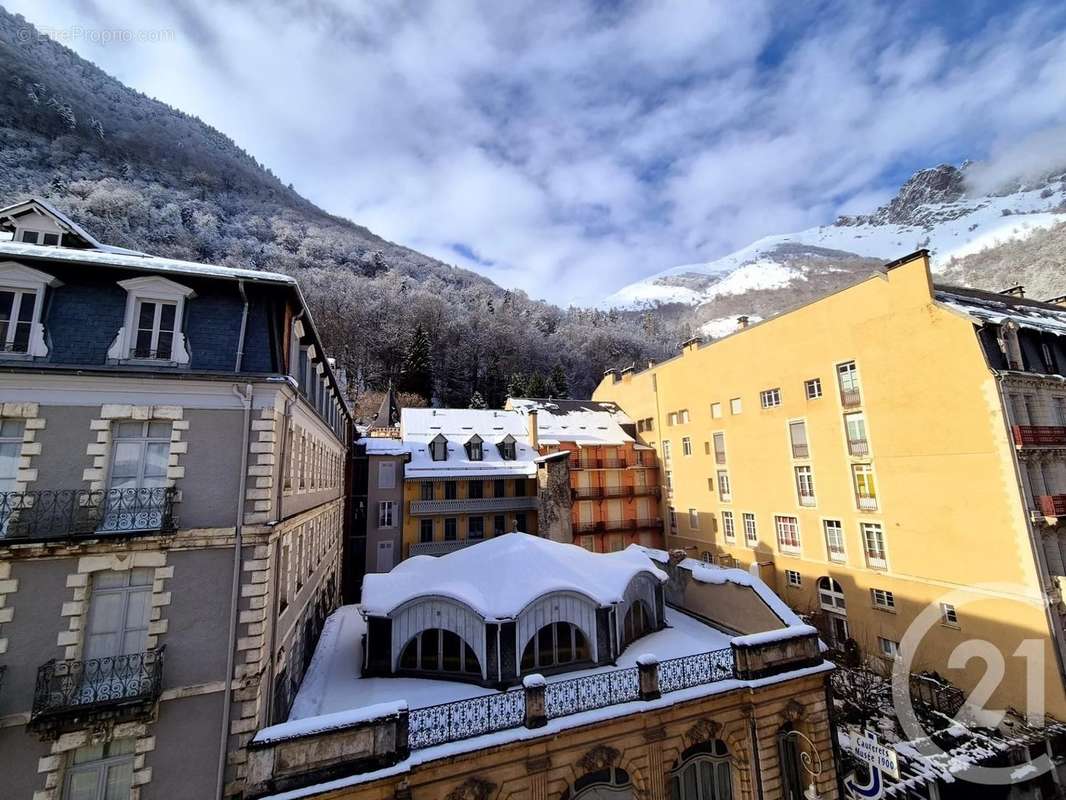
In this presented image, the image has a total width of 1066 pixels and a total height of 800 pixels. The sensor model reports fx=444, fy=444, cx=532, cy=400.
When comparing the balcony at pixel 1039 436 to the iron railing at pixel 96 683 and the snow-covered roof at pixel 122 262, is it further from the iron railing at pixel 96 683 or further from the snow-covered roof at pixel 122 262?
the iron railing at pixel 96 683

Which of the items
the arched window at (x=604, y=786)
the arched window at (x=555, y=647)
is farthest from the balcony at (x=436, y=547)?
the arched window at (x=604, y=786)

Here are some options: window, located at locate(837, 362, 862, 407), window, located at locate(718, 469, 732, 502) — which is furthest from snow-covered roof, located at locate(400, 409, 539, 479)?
window, located at locate(837, 362, 862, 407)

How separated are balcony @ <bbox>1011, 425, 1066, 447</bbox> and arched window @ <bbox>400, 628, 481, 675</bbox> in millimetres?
22631

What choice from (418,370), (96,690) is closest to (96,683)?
(96,690)

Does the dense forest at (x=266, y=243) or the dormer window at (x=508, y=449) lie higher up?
the dense forest at (x=266, y=243)

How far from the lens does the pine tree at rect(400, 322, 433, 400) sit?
56938 millimetres

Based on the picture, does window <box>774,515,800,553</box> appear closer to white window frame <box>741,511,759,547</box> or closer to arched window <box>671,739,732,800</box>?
white window frame <box>741,511,759,547</box>

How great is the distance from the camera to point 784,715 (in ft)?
41.4

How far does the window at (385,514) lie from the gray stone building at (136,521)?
774 inches

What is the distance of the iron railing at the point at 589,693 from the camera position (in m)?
11.1

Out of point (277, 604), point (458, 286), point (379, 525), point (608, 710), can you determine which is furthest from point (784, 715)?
point (458, 286)

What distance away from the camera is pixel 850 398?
2383 centimetres

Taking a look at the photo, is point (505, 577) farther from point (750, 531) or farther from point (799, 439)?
point (750, 531)

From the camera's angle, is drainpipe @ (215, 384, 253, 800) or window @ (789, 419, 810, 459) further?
window @ (789, 419, 810, 459)
